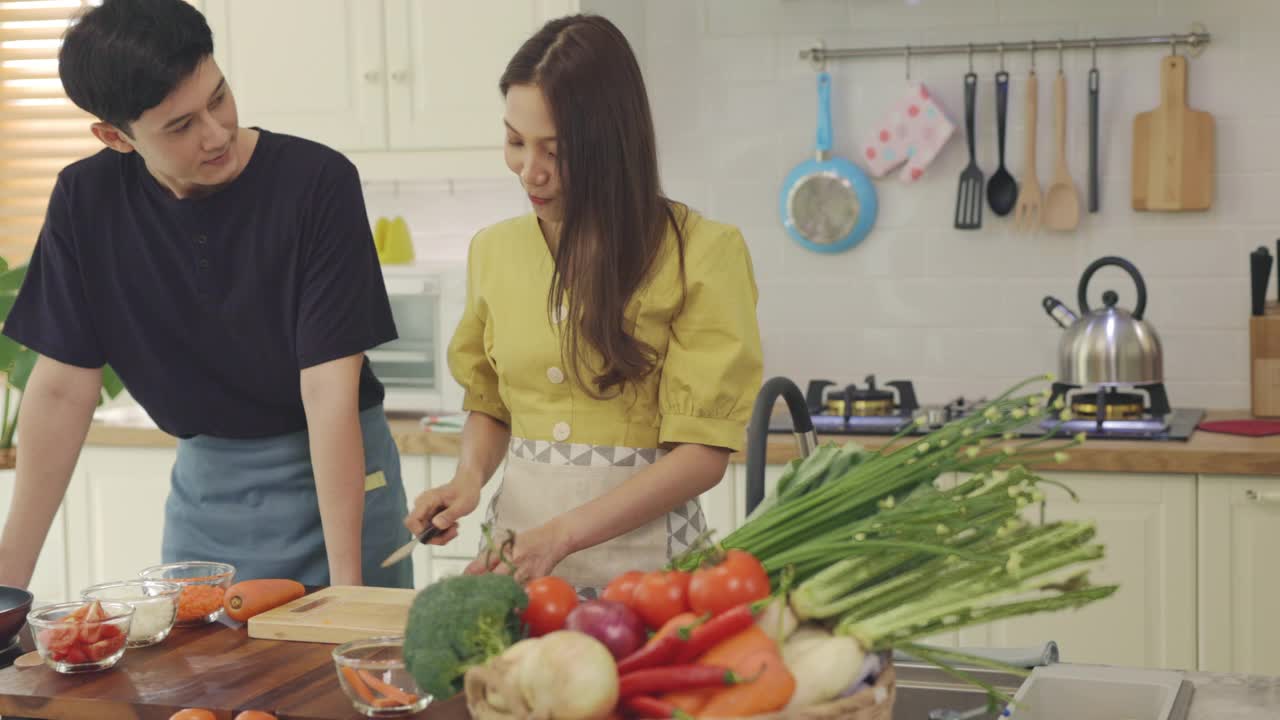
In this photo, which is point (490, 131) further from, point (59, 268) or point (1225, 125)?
point (1225, 125)

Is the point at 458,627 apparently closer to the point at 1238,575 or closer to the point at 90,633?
the point at 90,633

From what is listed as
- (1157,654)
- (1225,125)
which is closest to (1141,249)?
(1225,125)

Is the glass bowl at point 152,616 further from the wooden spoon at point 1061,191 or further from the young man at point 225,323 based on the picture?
the wooden spoon at point 1061,191

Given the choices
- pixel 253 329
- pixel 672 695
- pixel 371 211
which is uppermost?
pixel 371 211

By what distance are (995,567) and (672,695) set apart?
0.28m

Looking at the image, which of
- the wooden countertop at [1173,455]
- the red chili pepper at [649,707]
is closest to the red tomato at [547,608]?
the red chili pepper at [649,707]

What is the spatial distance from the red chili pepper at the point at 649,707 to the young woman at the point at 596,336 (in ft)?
1.60

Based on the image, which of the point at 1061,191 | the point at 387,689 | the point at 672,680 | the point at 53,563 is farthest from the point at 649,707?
the point at 53,563

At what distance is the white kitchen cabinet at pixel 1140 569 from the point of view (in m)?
2.74

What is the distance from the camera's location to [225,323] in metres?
1.83

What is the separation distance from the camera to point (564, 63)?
1.57 metres

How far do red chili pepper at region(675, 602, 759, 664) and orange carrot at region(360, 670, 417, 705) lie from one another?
1.06 ft

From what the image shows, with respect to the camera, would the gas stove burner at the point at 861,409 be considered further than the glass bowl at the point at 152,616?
Yes

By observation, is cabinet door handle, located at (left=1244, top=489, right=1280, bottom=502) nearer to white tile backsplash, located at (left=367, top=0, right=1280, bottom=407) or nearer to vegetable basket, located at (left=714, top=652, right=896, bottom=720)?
white tile backsplash, located at (left=367, top=0, right=1280, bottom=407)
